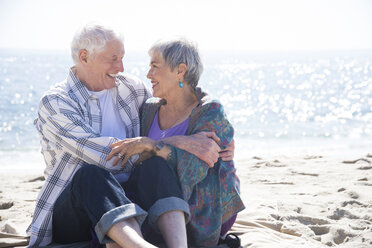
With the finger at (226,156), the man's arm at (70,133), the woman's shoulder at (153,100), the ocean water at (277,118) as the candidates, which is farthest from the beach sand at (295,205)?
the ocean water at (277,118)

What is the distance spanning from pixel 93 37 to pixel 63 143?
2.37 ft

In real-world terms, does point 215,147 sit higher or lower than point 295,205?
higher

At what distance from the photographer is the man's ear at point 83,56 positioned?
335cm

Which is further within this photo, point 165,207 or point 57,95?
point 57,95

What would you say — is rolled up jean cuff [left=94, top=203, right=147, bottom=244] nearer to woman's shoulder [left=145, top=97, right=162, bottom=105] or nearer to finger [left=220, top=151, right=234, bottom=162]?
finger [left=220, top=151, right=234, bottom=162]

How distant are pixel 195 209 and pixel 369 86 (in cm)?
2334

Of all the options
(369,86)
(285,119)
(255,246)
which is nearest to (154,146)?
(255,246)

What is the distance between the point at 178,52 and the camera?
10.8 ft

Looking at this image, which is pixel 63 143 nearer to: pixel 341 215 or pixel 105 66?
pixel 105 66

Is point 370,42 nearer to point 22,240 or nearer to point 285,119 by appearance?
point 285,119

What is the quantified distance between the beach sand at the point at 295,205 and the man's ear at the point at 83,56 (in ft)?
4.08

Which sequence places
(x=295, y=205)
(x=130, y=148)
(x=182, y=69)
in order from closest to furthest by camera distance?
(x=130, y=148) → (x=182, y=69) → (x=295, y=205)

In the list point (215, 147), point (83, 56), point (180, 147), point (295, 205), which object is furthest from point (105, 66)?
point (295, 205)

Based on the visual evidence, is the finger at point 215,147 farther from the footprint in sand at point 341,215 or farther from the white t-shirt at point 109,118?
the footprint in sand at point 341,215
